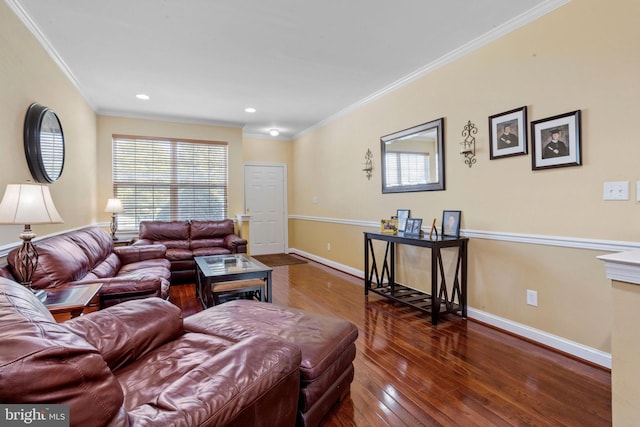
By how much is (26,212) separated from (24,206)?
36 millimetres

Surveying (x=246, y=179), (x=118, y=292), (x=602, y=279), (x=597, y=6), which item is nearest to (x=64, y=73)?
(x=118, y=292)

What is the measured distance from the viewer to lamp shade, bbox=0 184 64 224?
1.75 meters

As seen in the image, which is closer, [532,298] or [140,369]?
[140,369]

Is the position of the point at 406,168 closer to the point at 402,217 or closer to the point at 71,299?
the point at 402,217

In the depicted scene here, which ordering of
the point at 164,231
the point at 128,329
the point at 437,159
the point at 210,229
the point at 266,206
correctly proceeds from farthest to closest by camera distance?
1. the point at 266,206
2. the point at 210,229
3. the point at 164,231
4. the point at 437,159
5. the point at 128,329

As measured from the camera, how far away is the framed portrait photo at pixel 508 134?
256 centimetres

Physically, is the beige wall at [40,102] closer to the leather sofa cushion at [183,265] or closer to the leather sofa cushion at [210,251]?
the leather sofa cushion at [183,265]

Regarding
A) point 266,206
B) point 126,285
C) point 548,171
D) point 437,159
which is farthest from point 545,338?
point 266,206

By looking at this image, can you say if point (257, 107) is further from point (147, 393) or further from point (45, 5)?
point (147, 393)

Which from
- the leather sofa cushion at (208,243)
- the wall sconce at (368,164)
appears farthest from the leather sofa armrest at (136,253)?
the wall sconce at (368,164)

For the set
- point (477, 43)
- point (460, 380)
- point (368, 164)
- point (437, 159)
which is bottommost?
point (460, 380)

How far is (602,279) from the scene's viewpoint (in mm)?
2137

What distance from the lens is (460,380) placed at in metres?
1.98

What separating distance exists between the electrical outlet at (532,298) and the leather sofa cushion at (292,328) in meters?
1.64
